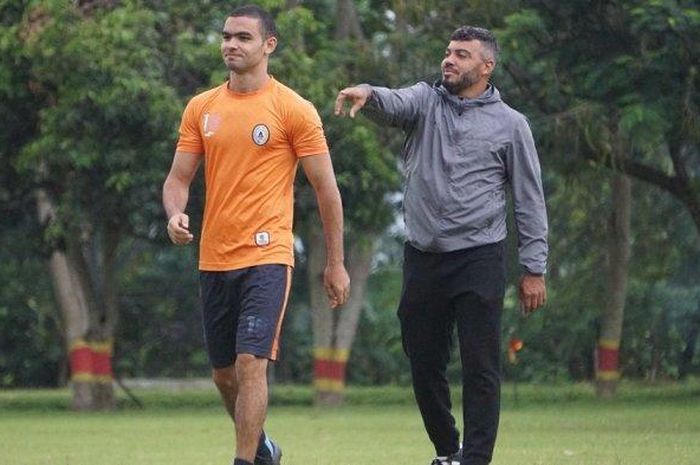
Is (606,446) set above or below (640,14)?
below

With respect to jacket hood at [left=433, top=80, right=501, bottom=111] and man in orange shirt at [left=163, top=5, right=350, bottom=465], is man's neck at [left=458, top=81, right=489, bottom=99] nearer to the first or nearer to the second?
jacket hood at [left=433, top=80, right=501, bottom=111]

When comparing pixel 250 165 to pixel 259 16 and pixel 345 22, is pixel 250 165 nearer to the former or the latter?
pixel 259 16

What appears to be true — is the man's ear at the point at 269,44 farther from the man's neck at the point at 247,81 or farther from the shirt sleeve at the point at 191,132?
the shirt sleeve at the point at 191,132

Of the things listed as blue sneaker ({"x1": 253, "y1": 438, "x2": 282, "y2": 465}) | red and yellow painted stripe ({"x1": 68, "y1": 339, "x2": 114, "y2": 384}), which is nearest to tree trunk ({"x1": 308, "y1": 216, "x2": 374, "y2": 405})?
red and yellow painted stripe ({"x1": 68, "y1": 339, "x2": 114, "y2": 384})

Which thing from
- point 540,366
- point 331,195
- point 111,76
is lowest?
point 540,366

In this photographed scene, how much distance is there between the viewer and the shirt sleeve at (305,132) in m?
9.35

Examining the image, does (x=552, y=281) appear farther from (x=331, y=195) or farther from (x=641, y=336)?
(x=331, y=195)

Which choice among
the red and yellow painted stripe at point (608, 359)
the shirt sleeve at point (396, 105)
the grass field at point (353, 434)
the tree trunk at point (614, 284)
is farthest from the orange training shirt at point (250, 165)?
the red and yellow painted stripe at point (608, 359)

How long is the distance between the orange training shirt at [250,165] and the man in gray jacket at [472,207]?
405mm

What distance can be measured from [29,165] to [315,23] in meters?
4.24

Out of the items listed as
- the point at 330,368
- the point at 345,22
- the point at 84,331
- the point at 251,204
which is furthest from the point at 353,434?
the point at 330,368

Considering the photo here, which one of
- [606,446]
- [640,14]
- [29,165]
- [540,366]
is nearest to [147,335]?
[540,366]

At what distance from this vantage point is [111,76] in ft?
82.1

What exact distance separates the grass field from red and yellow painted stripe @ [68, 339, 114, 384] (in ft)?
2.15
